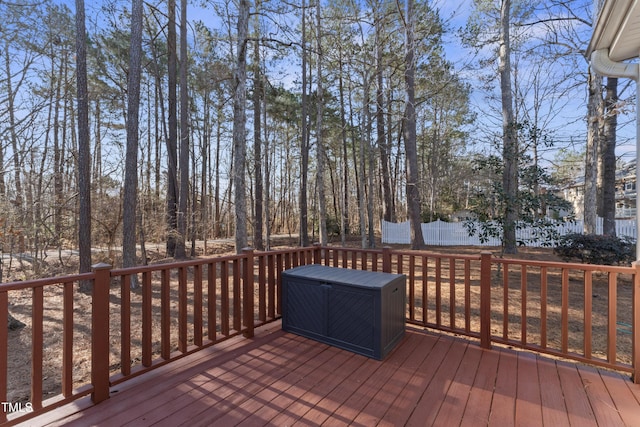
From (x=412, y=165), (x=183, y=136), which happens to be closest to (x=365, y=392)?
(x=412, y=165)

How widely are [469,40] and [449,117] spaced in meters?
7.06

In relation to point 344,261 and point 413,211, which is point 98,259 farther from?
point 413,211

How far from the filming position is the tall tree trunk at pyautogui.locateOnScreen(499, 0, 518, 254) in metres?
5.13

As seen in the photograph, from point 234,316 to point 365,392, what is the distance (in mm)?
1471

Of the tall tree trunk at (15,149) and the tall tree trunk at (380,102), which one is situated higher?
the tall tree trunk at (380,102)

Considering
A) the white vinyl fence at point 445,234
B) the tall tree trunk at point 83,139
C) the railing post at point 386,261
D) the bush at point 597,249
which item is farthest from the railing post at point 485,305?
the white vinyl fence at point 445,234

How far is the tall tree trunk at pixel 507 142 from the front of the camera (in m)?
5.13

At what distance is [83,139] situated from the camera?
16.9 ft

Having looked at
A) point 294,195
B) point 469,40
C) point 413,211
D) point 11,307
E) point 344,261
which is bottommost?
point 11,307

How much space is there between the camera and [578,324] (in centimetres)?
377

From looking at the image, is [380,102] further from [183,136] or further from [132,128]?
[132,128]

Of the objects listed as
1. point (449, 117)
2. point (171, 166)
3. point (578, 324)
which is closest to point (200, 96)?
point (171, 166)

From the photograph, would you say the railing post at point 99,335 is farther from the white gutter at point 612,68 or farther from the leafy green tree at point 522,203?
the leafy green tree at point 522,203

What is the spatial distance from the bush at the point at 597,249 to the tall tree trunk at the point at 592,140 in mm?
2656
